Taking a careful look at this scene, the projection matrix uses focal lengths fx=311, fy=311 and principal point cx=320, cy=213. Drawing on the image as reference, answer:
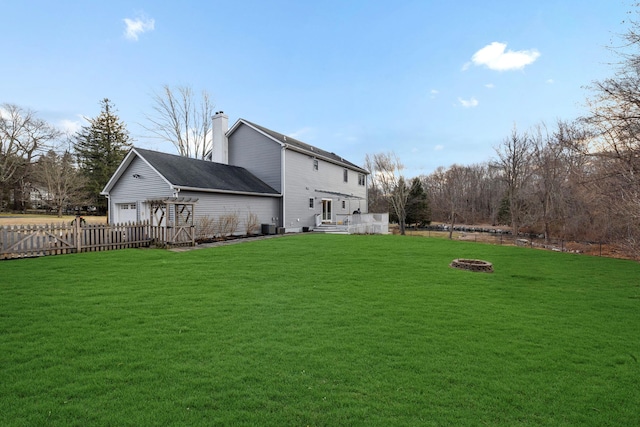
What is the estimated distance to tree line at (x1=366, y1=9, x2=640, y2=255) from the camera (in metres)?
9.41

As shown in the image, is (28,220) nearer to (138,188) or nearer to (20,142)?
(20,142)

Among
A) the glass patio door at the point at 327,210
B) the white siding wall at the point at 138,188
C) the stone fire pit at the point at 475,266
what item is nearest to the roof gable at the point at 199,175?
the white siding wall at the point at 138,188

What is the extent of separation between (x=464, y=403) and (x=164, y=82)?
117 feet

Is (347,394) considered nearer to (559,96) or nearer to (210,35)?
(559,96)

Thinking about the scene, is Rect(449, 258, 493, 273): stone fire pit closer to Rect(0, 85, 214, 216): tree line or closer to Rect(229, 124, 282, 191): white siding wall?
Rect(229, 124, 282, 191): white siding wall

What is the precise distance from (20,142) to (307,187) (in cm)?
3897

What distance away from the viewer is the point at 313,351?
3.67 meters

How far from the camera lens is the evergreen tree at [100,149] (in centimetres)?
3881

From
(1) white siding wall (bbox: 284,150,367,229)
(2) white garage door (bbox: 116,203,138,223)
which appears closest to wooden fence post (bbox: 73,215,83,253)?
(2) white garage door (bbox: 116,203,138,223)

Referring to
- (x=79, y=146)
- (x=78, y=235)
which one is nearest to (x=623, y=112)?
(x=78, y=235)

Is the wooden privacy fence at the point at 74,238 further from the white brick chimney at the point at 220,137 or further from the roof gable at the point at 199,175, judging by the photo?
the white brick chimney at the point at 220,137

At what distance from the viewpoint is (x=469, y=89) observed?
18.6 m

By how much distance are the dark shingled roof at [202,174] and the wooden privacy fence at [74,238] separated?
302cm

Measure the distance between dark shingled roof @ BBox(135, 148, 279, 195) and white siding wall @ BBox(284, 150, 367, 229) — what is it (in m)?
1.81
